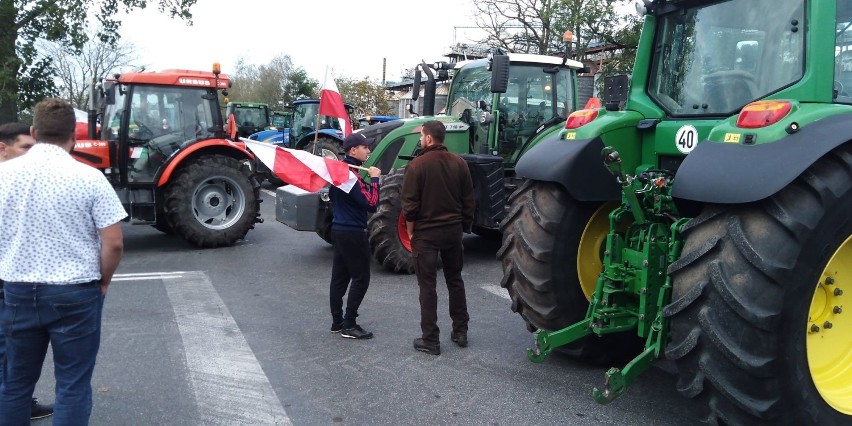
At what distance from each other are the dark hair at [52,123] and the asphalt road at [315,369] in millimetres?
1803

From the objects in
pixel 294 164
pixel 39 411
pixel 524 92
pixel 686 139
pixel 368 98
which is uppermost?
pixel 368 98

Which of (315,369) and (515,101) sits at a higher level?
(515,101)

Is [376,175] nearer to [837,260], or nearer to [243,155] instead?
[837,260]

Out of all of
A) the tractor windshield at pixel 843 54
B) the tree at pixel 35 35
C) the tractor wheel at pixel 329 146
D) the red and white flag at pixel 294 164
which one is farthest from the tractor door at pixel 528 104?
the tree at pixel 35 35

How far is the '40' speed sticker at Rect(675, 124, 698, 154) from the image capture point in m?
4.13

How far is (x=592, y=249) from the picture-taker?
15.1ft

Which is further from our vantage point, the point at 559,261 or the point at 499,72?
the point at 499,72

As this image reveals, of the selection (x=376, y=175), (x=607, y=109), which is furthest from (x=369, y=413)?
(x=607, y=109)

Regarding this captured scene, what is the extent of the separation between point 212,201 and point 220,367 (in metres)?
5.41

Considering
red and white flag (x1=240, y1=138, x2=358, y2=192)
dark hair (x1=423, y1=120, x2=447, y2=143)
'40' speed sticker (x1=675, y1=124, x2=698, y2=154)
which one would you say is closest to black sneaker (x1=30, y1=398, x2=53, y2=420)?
red and white flag (x1=240, y1=138, x2=358, y2=192)

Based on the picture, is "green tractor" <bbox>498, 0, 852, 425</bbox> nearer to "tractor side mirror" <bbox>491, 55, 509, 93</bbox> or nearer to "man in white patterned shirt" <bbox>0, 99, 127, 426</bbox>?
Result: "man in white patterned shirt" <bbox>0, 99, 127, 426</bbox>

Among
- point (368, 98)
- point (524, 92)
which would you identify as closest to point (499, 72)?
point (524, 92)

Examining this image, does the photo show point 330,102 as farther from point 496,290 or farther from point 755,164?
point 755,164

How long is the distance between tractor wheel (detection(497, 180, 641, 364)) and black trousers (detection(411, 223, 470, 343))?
669 mm
